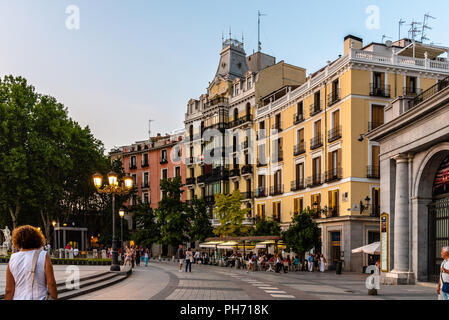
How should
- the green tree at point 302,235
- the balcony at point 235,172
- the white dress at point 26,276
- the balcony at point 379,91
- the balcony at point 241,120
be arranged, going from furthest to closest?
the balcony at point 235,172
the balcony at point 241,120
the balcony at point 379,91
the green tree at point 302,235
the white dress at point 26,276

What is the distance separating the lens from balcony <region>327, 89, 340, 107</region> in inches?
1521

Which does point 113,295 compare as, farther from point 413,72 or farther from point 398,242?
point 413,72

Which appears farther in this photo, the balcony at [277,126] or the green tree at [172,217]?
the green tree at [172,217]

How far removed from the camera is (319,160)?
138 feet

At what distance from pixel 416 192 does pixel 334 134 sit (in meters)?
18.1

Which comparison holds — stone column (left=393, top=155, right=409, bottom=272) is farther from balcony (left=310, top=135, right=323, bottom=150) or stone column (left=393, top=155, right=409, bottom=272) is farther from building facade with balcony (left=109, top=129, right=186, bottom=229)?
building facade with balcony (left=109, top=129, right=186, bottom=229)

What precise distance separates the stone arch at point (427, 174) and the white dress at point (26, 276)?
18493 mm

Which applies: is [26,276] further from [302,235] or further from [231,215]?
[231,215]

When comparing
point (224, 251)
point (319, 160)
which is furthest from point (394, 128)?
point (224, 251)

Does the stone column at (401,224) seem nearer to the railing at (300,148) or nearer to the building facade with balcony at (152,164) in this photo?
the railing at (300,148)

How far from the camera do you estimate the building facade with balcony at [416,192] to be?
20.4 meters

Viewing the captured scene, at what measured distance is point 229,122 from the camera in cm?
5900

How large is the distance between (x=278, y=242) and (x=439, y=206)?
66.4 feet

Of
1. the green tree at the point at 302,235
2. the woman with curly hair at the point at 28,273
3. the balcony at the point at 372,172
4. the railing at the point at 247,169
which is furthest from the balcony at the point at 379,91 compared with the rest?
the woman with curly hair at the point at 28,273
